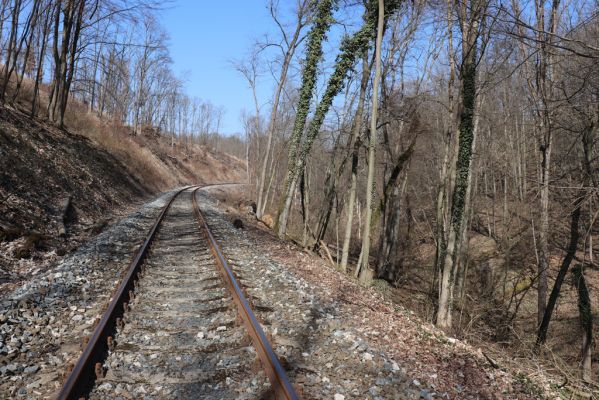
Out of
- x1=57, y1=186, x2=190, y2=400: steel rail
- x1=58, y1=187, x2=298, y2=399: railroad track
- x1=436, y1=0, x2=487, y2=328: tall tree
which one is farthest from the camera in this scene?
x1=436, y1=0, x2=487, y2=328: tall tree

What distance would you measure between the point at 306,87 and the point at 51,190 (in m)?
9.90

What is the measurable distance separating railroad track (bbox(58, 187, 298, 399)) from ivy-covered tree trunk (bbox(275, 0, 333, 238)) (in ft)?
29.3

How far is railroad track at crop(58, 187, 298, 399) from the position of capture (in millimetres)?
3803

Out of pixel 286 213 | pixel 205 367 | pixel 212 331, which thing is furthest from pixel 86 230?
pixel 205 367

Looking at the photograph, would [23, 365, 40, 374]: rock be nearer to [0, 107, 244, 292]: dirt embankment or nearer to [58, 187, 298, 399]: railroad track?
[58, 187, 298, 399]: railroad track

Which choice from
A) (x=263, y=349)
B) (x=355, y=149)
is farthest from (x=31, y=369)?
(x=355, y=149)

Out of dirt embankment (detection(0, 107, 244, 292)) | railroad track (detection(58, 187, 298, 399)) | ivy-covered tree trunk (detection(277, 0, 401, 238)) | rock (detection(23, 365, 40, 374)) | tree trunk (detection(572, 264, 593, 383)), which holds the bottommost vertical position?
tree trunk (detection(572, 264, 593, 383))

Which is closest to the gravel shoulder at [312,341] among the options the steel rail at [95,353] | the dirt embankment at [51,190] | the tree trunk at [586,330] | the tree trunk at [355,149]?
the steel rail at [95,353]

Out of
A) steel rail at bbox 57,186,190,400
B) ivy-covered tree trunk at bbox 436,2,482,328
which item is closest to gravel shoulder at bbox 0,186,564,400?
steel rail at bbox 57,186,190,400

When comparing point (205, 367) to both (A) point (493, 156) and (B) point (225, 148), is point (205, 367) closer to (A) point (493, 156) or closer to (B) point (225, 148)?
(A) point (493, 156)

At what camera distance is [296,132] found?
57.2 feet

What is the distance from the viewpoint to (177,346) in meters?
4.72

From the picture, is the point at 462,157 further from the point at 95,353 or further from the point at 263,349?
the point at 95,353

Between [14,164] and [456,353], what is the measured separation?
491 inches
